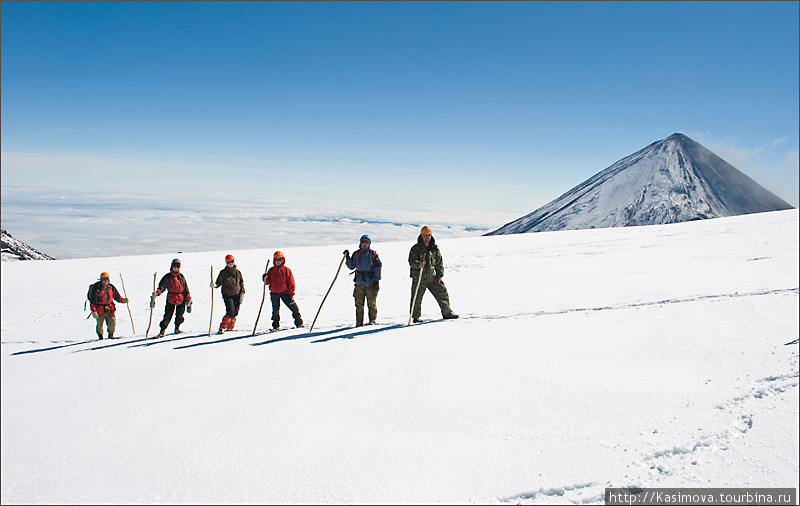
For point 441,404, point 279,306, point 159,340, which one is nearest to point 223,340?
point 279,306

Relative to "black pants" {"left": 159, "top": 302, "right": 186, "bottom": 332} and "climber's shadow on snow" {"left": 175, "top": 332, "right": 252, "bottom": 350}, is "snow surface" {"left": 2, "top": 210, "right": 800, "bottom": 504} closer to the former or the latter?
"climber's shadow on snow" {"left": 175, "top": 332, "right": 252, "bottom": 350}

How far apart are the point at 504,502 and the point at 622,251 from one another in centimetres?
1756

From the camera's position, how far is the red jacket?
9.09 meters

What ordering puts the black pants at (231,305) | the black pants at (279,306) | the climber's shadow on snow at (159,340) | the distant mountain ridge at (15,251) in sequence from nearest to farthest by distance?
the climber's shadow on snow at (159,340)
the black pants at (279,306)
the black pants at (231,305)
the distant mountain ridge at (15,251)

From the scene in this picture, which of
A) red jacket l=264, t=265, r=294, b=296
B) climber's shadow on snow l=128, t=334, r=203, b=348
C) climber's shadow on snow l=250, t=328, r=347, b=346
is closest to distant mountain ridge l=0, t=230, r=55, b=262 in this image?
climber's shadow on snow l=128, t=334, r=203, b=348

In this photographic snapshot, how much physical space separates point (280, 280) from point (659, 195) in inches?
4261

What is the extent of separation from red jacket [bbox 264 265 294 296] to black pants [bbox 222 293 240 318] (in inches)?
42.0

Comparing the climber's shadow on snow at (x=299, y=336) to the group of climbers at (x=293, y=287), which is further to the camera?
the group of climbers at (x=293, y=287)

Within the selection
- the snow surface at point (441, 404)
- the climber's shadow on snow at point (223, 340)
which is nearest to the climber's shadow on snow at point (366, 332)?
the snow surface at point (441, 404)

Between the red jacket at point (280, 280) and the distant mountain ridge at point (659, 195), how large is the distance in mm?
79448

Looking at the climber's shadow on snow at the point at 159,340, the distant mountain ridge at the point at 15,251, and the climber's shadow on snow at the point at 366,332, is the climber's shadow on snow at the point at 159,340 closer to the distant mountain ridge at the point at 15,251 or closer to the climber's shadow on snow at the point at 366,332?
the climber's shadow on snow at the point at 366,332

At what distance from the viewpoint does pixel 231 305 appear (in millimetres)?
9516

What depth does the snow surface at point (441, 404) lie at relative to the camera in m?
3.07

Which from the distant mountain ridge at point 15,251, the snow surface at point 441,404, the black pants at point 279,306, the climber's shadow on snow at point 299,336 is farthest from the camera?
the distant mountain ridge at point 15,251
